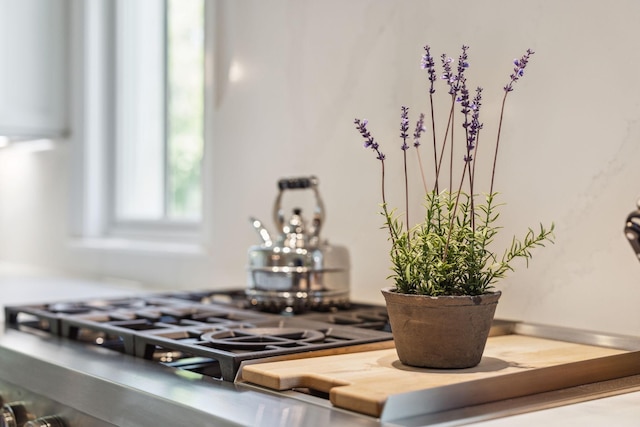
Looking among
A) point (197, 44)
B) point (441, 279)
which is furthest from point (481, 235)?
point (197, 44)

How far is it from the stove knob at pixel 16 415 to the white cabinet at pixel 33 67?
137cm

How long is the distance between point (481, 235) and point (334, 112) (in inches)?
30.5

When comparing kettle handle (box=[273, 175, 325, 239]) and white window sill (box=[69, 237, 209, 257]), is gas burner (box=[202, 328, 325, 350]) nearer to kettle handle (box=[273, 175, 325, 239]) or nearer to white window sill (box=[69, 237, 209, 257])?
kettle handle (box=[273, 175, 325, 239])

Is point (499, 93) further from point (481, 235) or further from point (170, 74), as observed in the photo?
point (170, 74)

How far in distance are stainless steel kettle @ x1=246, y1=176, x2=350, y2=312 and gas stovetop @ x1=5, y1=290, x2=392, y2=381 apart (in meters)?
0.02

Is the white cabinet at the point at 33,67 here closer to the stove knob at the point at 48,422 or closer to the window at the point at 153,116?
the window at the point at 153,116

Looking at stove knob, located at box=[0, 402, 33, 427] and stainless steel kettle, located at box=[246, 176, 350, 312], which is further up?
stainless steel kettle, located at box=[246, 176, 350, 312]

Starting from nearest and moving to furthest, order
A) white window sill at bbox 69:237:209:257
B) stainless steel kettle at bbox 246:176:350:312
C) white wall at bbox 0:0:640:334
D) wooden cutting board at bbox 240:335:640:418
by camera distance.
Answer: wooden cutting board at bbox 240:335:640:418 < white wall at bbox 0:0:640:334 < stainless steel kettle at bbox 246:176:350:312 < white window sill at bbox 69:237:209:257

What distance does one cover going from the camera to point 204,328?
1266mm

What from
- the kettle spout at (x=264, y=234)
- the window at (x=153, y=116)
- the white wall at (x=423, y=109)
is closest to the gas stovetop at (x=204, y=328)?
the kettle spout at (x=264, y=234)

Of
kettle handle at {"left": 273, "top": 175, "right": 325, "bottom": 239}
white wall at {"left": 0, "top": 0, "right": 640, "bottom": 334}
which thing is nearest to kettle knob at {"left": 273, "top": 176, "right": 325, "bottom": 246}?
kettle handle at {"left": 273, "top": 175, "right": 325, "bottom": 239}

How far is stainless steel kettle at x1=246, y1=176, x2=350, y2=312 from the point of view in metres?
1.46

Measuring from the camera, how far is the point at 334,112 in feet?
5.61

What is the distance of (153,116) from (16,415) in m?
1.43
